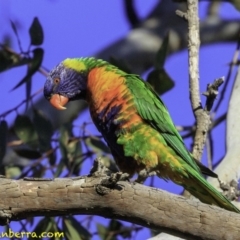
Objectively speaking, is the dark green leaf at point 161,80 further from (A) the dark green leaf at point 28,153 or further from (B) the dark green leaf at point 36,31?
(A) the dark green leaf at point 28,153

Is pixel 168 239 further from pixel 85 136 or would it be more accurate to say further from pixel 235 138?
pixel 85 136

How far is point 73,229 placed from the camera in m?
3.15

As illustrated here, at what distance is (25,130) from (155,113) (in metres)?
0.88

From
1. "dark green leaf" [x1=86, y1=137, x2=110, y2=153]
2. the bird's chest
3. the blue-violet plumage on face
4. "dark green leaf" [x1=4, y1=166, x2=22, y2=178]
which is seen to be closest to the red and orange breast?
the bird's chest

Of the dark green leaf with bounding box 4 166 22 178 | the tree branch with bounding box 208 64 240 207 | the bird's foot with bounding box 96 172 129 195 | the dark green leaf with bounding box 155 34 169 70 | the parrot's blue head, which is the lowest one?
the bird's foot with bounding box 96 172 129 195

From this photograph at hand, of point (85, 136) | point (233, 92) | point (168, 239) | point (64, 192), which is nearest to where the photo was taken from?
point (64, 192)

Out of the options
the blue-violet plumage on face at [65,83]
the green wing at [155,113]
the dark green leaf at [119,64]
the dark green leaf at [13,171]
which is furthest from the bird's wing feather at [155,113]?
the dark green leaf at [13,171]

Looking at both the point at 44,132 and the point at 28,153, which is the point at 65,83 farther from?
the point at 28,153

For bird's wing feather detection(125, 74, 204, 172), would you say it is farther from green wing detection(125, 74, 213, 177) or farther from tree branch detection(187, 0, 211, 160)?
tree branch detection(187, 0, 211, 160)

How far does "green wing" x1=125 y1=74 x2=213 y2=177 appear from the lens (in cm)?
283

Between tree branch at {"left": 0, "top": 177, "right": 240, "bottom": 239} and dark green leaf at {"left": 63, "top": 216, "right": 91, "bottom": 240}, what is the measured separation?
1135 mm

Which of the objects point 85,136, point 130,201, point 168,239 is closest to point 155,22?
point 85,136

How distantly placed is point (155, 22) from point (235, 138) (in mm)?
2328

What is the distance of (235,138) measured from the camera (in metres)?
2.88
